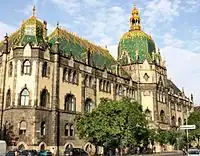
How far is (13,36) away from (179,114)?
179 feet

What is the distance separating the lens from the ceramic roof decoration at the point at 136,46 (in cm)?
8162

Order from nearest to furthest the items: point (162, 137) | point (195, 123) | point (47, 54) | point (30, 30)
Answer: point (47, 54) < point (30, 30) < point (162, 137) < point (195, 123)

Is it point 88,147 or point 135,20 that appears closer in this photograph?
point 88,147

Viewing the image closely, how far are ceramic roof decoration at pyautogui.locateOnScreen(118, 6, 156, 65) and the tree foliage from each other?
3125 centimetres

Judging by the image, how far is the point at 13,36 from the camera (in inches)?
2405

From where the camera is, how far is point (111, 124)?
4788 centimetres

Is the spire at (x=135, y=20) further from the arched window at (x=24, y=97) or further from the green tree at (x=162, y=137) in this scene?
the arched window at (x=24, y=97)

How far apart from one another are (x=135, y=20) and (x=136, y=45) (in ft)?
35.1

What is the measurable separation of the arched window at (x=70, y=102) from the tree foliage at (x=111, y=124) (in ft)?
16.7

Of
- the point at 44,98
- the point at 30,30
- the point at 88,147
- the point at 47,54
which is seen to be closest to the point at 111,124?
the point at 44,98

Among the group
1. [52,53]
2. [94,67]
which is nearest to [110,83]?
[94,67]

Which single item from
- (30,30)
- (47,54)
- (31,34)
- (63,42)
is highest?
(30,30)

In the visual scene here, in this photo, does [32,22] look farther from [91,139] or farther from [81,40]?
[91,139]

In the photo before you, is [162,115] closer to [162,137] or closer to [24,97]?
[162,137]
